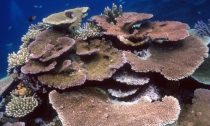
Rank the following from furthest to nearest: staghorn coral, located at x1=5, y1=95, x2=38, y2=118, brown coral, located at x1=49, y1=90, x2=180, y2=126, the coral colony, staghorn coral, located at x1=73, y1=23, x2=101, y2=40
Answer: staghorn coral, located at x1=73, y1=23, x2=101, y2=40, staghorn coral, located at x1=5, y1=95, x2=38, y2=118, the coral colony, brown coral, located at x1=49, y1=90, x2=180, y2=126

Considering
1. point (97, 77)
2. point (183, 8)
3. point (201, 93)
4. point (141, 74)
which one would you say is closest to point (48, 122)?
point (97, 77)

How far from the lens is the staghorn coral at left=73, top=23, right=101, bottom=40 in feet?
18.5

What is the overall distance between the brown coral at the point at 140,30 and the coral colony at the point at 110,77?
2 cm


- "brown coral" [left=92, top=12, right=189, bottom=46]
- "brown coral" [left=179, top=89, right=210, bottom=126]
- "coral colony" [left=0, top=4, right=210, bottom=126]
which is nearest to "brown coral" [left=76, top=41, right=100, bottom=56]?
"coral colony" [left=0, top=4, right=210, bottom=126]

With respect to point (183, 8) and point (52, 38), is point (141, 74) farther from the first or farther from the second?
point (183, 8)

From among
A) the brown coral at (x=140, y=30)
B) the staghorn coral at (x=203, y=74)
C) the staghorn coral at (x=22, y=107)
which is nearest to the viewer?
the staghorn coral at (x=22, y=107)

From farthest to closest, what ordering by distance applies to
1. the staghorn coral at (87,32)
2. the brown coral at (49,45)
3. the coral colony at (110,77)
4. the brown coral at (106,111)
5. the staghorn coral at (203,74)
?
the staghorn coral at (87,32)
the staghorn coral at (203,74)
the brown coral at (49,45)
the coral colony at (110,77)
the brown coral at (106,111)

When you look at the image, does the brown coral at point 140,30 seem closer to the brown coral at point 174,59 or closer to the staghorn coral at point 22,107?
the brown coral at point 174,59

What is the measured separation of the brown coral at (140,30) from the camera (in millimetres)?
5246

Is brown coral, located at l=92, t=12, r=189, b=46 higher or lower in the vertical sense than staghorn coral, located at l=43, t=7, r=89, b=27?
lower

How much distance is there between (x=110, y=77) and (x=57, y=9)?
1616 inches

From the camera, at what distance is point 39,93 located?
5184 millimetres

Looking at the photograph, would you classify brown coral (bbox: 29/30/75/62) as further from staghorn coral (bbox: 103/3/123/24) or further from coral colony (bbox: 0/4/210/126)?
staghorn coral (bbox: 103/3/123/24)

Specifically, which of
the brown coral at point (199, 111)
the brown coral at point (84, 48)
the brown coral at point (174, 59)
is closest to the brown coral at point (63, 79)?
the brown coral at point (84, 48)
